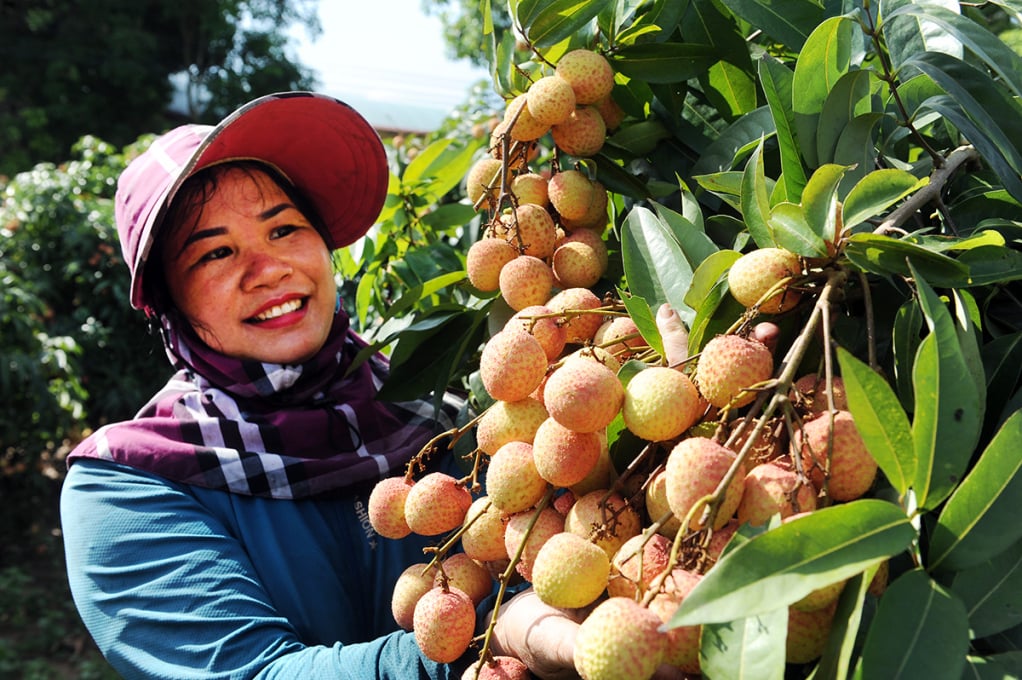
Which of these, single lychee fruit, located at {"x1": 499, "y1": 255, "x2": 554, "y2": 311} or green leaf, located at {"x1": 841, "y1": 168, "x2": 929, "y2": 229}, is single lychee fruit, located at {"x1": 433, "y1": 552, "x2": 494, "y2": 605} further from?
green leaf, located at {"x1": 841, "y1": 168, "x2": 929, "y2": 229}

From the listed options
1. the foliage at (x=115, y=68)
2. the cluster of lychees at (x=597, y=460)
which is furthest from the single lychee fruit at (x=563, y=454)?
the foliage at (x=115, y=68)

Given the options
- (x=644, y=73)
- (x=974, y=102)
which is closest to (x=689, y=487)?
(x=974, y=102)

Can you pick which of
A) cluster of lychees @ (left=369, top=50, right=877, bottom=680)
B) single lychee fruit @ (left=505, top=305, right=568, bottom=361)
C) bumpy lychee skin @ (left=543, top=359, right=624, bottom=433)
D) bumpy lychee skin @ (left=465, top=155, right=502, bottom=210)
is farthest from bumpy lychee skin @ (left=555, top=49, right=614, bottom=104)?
bumpy lychee skin @ (left=543, top=359, right=624, bottom=433)

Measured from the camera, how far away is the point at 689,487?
49 centimetres

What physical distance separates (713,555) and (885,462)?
0.35ft

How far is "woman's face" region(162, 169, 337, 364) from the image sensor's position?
1.12 meters

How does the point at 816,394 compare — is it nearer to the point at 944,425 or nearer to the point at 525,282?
the point at 944,425

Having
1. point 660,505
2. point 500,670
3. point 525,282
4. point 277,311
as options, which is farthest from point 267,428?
point 660,505

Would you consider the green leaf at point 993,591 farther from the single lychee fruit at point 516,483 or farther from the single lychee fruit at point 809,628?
the single lychee fruit at point 516,483

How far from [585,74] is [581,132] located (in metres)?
0.05

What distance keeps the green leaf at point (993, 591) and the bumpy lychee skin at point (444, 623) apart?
34 cm

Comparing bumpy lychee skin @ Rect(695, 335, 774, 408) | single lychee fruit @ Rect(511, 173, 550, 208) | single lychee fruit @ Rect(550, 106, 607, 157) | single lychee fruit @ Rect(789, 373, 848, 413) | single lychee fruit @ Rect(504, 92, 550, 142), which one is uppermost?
single lychee fruit @ Rect(504, 92, 550, 142)

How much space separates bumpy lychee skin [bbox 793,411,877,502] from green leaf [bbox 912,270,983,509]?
4cm

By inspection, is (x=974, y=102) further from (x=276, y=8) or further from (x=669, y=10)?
(x=276, y=8)
